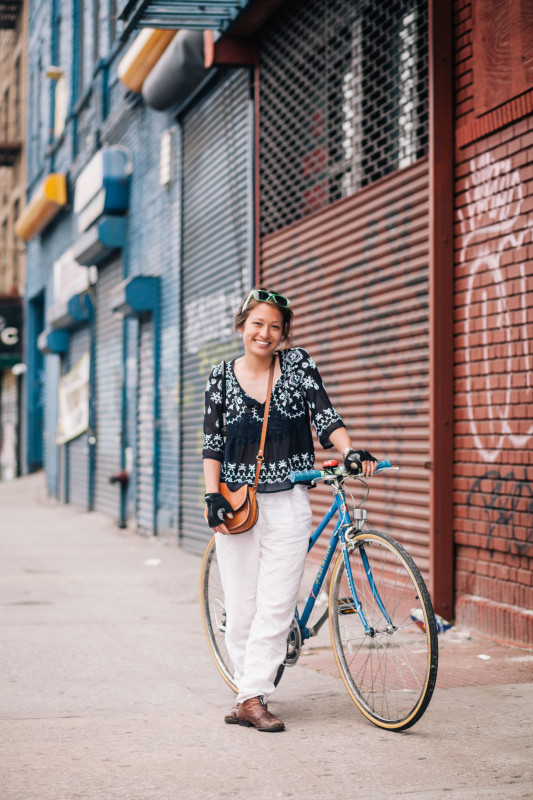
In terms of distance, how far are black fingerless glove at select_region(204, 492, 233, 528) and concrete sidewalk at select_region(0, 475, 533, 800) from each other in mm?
898

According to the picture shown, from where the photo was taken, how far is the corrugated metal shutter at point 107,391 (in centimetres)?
1614

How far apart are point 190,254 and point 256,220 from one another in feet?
7.62

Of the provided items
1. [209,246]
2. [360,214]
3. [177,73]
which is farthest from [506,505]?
[177,73]

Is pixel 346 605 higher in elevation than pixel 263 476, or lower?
lower

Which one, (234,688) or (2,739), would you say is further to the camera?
(234,688)

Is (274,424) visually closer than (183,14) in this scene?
Yes

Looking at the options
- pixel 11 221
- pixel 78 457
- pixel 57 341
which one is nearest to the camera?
pixel 78 457

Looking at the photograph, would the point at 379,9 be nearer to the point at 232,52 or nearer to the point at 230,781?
the point at 232,52

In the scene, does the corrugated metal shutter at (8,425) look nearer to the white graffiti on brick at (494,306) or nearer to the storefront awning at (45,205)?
the storefront awning at (45,205)

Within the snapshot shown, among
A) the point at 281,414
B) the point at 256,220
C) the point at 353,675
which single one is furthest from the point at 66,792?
the point at 256,220

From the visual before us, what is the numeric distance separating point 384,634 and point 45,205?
1855 cm

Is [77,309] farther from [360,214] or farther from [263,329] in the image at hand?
[263,329]

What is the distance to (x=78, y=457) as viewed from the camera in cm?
1948

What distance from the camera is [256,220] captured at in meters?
10.1
